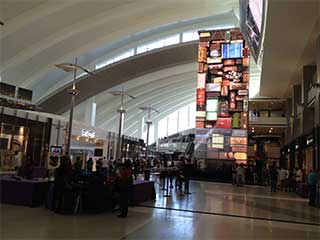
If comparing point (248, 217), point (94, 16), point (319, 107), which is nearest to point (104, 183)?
point (248, 217)

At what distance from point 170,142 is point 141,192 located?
35333 mm

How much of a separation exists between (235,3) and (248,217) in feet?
89.5

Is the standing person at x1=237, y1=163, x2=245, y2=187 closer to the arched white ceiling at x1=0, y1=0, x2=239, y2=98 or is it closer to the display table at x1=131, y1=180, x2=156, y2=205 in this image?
the display table at x1=131, y1=180, x2=156, y2=205

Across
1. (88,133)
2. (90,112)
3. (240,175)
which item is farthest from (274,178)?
(90,112)

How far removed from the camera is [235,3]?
107ft

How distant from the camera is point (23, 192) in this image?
28.9ft

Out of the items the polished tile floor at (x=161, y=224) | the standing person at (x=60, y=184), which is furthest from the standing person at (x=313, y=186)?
the standing person at (x=60, y=184)

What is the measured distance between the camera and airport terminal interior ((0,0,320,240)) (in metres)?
8.18

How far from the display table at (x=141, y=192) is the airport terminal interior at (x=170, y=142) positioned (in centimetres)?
6

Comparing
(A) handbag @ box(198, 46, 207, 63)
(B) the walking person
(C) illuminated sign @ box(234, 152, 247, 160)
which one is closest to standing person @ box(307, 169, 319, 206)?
(B) the walking person

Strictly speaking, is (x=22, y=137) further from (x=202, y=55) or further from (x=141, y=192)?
(x=202, y=55)

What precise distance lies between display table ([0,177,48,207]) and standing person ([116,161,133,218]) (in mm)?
2013

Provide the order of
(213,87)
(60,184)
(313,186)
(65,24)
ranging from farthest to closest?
(213,87), (65,24), (313,186), (60,184)

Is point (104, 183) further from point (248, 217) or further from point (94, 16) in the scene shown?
point (94, 16)
